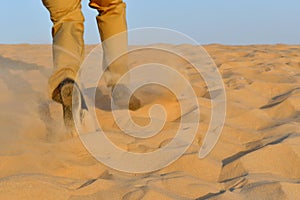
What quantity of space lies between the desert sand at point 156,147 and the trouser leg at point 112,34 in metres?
0.23

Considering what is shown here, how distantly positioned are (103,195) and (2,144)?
0.56 metres

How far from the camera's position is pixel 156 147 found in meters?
1.54

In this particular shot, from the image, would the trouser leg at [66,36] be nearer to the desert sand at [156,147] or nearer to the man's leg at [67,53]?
the man's leg at [67,53]

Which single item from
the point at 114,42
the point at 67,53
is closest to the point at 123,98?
the point at 114,42

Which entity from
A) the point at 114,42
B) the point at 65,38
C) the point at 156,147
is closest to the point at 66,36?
the point at 65,38

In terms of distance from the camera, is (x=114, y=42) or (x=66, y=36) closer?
(x=66, y=36)

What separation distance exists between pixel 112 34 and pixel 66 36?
0.36 metres

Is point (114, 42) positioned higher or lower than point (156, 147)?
higher

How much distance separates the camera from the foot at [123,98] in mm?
1837

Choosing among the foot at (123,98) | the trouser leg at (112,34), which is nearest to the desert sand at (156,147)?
the foot at (123,98)

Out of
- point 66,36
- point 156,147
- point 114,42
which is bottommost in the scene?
point 156,147

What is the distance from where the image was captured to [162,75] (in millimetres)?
2910

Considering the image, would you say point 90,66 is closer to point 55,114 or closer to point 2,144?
point 55,114

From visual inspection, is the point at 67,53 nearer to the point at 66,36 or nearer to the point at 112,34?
the point at 66,36
